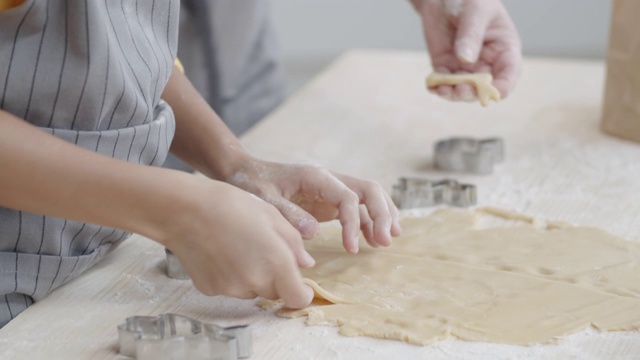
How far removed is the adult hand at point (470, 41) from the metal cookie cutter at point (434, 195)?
0.44ft

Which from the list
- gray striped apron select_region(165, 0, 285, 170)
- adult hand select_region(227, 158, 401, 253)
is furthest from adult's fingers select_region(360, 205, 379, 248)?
gray striped apron select_region(165, 0, 285, 170)

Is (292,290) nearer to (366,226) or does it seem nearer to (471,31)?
(366,226)

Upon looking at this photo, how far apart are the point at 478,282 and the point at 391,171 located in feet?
1.16

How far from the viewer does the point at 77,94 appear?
0.81 m

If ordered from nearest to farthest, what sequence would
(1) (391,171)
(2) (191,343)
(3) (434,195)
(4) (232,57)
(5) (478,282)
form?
1. (2) (191,343)
2. (5) (478,282)
3. (3) (434,195)
4. (1) (391,171)
5. (4) (232,57)

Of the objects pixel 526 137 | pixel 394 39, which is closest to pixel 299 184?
pixel 526 137

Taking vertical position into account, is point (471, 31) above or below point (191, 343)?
above

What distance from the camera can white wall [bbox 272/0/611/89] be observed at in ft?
8.83

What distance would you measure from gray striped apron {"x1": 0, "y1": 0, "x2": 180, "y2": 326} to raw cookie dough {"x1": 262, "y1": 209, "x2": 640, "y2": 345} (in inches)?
8.3

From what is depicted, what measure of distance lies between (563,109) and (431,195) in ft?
1.44

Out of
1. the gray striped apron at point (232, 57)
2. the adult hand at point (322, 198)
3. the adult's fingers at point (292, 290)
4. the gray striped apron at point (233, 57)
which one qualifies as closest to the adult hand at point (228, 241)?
the adult's fingers at point (292, 290)

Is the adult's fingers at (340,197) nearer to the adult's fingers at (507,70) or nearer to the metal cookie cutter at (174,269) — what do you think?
the metal cookie cutter at (174,269)

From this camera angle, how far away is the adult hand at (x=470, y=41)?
1174mm

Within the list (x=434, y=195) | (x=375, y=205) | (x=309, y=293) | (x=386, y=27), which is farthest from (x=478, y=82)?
(x=386, y=27)
